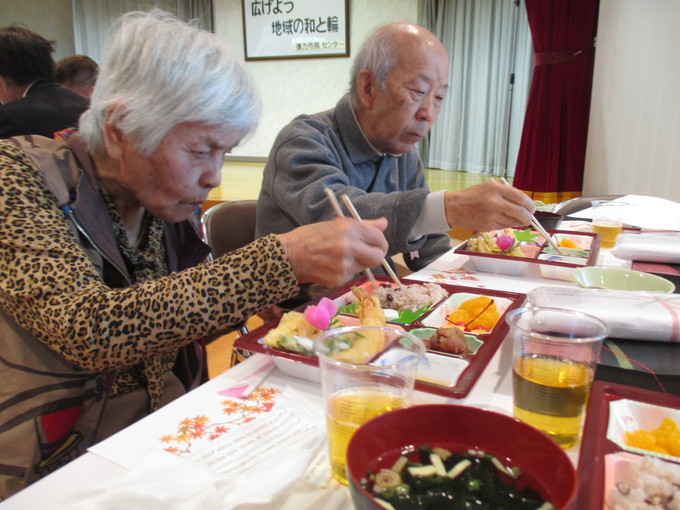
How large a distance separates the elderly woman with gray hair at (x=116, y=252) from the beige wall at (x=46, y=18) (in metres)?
7.75

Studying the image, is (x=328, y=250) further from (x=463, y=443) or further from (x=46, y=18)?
(x=46, y=18)

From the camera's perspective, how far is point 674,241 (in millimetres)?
1471

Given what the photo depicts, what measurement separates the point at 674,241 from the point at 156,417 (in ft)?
4.84

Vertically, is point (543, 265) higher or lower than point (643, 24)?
lower

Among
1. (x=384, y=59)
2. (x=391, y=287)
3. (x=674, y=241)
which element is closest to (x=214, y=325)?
(x=391, y=287)

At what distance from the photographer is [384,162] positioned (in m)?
1.91

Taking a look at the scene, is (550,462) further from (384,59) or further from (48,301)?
(384,59)

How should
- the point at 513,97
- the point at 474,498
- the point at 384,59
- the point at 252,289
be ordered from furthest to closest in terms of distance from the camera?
the point at 513,97, the point at 384,59, the point at 252,289, the point at 474,498

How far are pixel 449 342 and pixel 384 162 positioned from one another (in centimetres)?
114

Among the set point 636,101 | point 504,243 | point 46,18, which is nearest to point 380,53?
point 504,243

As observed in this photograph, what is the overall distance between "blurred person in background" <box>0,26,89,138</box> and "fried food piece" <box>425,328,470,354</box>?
92.8 inches

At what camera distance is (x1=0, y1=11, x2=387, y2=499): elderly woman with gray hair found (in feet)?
2.68

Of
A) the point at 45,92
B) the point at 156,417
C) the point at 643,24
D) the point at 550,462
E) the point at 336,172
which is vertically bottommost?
the point at 156,417

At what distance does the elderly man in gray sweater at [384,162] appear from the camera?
1.39 meters
